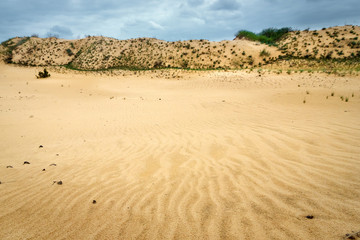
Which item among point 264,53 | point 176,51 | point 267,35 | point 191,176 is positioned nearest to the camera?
point 191,176

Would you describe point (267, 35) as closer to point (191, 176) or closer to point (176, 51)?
point (176, 51)

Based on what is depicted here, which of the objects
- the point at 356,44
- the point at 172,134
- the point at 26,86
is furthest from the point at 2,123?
the point at 356,44

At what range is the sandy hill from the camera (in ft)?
90.0

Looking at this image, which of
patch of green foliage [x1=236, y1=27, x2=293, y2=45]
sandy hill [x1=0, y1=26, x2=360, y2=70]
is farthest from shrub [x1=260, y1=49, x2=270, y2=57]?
patch of green foliage [x1=236, y1=27, x2=293, y2=45]

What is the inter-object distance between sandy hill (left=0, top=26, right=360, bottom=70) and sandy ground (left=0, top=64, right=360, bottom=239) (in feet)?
75.1

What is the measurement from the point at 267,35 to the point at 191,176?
48181 millimetres

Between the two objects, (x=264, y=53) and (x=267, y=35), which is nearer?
(x=264, y=53)

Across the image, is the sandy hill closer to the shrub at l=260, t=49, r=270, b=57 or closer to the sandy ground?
the shrub at l=260, t=49, r=270, b=57

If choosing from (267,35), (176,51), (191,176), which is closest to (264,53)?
(176,51)

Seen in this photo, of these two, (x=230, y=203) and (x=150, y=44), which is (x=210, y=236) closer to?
(x=230, y=203)

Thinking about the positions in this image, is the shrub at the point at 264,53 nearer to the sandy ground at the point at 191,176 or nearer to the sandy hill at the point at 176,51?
the sandy hill at the point at 176,51

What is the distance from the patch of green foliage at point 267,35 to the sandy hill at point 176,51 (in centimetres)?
445

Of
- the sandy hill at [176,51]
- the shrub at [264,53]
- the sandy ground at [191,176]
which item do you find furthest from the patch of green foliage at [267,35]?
the sandy ground at [191,176]

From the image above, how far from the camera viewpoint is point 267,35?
4319cm
